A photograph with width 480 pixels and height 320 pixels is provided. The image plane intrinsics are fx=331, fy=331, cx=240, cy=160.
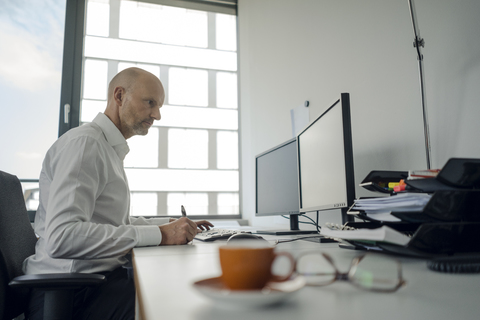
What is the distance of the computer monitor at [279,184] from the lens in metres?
1.61

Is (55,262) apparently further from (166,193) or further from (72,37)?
(72,37)

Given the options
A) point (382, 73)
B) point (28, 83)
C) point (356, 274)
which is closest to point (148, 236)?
point (356, 274)

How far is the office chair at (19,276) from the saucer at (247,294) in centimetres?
69

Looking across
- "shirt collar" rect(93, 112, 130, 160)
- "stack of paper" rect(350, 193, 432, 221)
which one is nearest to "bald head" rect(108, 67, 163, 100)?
"shirt collar" rect(93, 112, 130, 160)

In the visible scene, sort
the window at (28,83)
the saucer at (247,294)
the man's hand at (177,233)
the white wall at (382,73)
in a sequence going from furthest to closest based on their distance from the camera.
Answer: the window at (28,83) < the man's hand at (177,233) < the white wall at (382,73) < the saucer at (247,294)

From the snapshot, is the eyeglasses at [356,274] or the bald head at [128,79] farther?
the bald head at [128,79]

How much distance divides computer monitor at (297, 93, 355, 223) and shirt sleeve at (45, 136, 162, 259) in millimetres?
614

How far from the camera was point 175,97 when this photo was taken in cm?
318

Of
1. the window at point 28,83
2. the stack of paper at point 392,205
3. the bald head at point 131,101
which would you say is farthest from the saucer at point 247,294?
the window at point 28,83

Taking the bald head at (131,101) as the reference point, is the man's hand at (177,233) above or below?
below

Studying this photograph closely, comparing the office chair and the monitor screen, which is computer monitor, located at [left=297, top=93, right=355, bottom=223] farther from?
the office chair

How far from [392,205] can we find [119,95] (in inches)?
51.5

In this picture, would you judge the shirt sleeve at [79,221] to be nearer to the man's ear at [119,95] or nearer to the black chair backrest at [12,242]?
the black chair backrest at [12,242]

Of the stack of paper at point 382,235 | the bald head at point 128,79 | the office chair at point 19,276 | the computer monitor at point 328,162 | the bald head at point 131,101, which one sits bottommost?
the office chair at point 19,276
